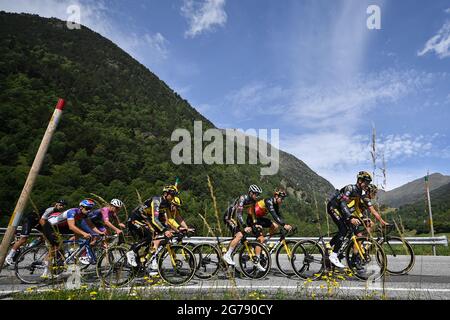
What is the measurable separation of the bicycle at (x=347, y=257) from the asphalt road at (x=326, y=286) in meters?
0.23

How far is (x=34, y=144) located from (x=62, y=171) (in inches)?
230

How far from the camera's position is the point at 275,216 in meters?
6.62

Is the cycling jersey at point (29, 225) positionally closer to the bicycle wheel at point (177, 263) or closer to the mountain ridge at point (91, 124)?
the bicycle wheel at point (177, 263)

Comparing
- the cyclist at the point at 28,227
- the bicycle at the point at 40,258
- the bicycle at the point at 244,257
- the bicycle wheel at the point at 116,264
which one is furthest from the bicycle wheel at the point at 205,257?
the cyclist at the point at 28,227

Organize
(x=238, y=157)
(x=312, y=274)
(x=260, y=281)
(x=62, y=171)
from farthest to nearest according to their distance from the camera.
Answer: (x=238, y=157), (x=62, y=171), (x=312, y=274), (x=260, y=281)

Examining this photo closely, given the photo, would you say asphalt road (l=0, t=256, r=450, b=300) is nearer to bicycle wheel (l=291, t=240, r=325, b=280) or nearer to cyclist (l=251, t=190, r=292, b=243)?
bicycle wheel (l=291, t=240, r=325, b=280)

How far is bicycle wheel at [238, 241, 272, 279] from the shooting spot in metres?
6.35

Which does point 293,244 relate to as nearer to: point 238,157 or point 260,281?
point 260,281

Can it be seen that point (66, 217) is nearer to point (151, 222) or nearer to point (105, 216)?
point (105, 216)

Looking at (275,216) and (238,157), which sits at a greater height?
(238,157)

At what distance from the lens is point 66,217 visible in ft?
22.3

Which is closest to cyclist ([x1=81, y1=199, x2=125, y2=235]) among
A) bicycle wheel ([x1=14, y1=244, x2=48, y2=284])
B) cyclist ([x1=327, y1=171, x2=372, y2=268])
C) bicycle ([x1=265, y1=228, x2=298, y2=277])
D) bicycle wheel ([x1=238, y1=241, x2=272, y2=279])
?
bicycle wheel ([x1=14, y1=244, x2=48, y2=284])

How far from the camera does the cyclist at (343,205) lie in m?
6.01
